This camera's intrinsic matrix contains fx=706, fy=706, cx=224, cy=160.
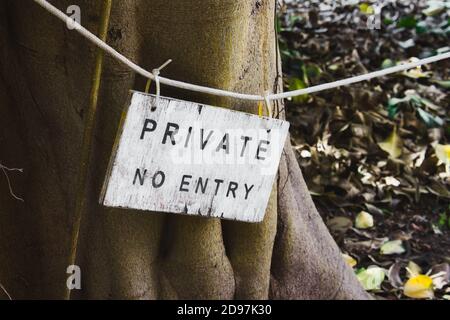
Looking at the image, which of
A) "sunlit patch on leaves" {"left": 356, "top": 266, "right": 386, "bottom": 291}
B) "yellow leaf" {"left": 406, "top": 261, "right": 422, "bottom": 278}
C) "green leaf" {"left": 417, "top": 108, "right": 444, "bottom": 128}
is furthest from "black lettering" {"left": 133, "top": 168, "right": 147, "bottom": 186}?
"green leaf" {"left": 417, "top": 108, "right": 444, "bottom": 128}

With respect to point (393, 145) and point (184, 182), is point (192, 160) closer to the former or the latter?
point (184, 182)

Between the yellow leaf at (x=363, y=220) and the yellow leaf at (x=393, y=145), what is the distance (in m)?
0.44

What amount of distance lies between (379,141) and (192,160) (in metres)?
2.05

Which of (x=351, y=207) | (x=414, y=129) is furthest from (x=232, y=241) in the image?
(x=414, y=129)

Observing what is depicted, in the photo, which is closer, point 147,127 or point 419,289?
point 147,127

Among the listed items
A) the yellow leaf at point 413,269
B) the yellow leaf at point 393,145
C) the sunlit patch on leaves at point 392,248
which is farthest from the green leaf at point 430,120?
the yellow leaf at point 413,269

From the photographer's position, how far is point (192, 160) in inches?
56.8

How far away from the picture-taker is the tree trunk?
1.51 m

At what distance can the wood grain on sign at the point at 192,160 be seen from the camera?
1.38 meters

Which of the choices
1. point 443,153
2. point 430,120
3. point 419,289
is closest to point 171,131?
point 419,289

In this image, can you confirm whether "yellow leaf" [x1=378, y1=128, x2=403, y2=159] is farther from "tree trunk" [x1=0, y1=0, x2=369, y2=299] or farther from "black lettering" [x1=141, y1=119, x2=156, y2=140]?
"black lettering" [x1=141, y1=119, x2=156, y2=140]

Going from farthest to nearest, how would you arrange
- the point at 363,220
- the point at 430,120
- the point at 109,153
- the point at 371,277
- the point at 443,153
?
the point at 430,120 → the point at 443,153 → the point at 363,220 → the point at 371,277 → the point at 109,153

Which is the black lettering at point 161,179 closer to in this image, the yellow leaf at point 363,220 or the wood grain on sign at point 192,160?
the wood grain on sign at point 192,160

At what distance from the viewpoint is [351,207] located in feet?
9.83
